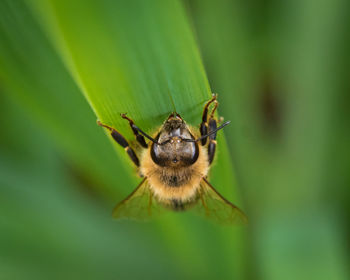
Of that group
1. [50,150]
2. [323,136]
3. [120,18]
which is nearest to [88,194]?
[50,150]

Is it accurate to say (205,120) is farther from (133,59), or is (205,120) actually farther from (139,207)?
(139,207)

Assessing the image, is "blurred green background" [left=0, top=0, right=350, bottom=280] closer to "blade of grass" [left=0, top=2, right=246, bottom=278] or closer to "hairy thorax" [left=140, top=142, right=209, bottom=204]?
"hairy thorax" [left=140, top=142, right=209, bottom=204]

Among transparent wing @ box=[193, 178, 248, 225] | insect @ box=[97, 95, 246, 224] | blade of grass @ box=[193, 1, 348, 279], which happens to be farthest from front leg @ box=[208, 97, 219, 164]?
blade of grass @ box=[193, 1, 348, 279]

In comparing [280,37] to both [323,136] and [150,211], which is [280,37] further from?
[150,211]

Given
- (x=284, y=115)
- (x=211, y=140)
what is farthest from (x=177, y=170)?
(x=284, y=115)

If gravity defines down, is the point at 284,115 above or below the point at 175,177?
above

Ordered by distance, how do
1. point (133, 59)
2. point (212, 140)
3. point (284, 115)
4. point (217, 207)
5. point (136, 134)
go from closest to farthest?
1. point (133, 59)
2. point (136, 134)
3. point (212, 140)
4. point (217, 207)
5. point (284, 115)
